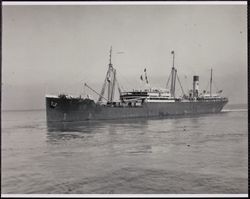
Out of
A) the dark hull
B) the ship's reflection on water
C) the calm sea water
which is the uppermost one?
the dark hull

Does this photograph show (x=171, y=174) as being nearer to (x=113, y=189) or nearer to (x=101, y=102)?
(x=113, y=189)

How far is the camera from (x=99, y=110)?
46250 millimetres

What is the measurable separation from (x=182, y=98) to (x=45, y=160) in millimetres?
52189

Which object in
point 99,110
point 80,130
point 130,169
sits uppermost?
point 99,110

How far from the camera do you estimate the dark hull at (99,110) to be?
141 ft

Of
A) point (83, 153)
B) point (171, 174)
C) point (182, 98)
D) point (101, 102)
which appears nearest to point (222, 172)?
point (171, 174)

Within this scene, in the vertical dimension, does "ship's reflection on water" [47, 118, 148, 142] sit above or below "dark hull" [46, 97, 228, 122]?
below

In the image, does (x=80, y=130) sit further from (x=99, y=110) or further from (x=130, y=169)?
(x=130, y=169)

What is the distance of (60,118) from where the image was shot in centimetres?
4338

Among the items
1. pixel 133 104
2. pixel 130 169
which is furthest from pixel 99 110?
pixel 130 169

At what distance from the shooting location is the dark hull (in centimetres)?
4300

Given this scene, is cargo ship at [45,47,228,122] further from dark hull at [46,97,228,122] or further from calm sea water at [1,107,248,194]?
calm sea water at [1,107,248,194]

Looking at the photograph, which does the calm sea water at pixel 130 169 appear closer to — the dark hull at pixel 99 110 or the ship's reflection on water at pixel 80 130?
the ship's reflection on water at pixel 80 130

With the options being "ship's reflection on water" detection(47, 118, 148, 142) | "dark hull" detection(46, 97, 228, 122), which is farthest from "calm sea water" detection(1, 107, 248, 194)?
"dark hull" detection(46, 97, 228, 122)
